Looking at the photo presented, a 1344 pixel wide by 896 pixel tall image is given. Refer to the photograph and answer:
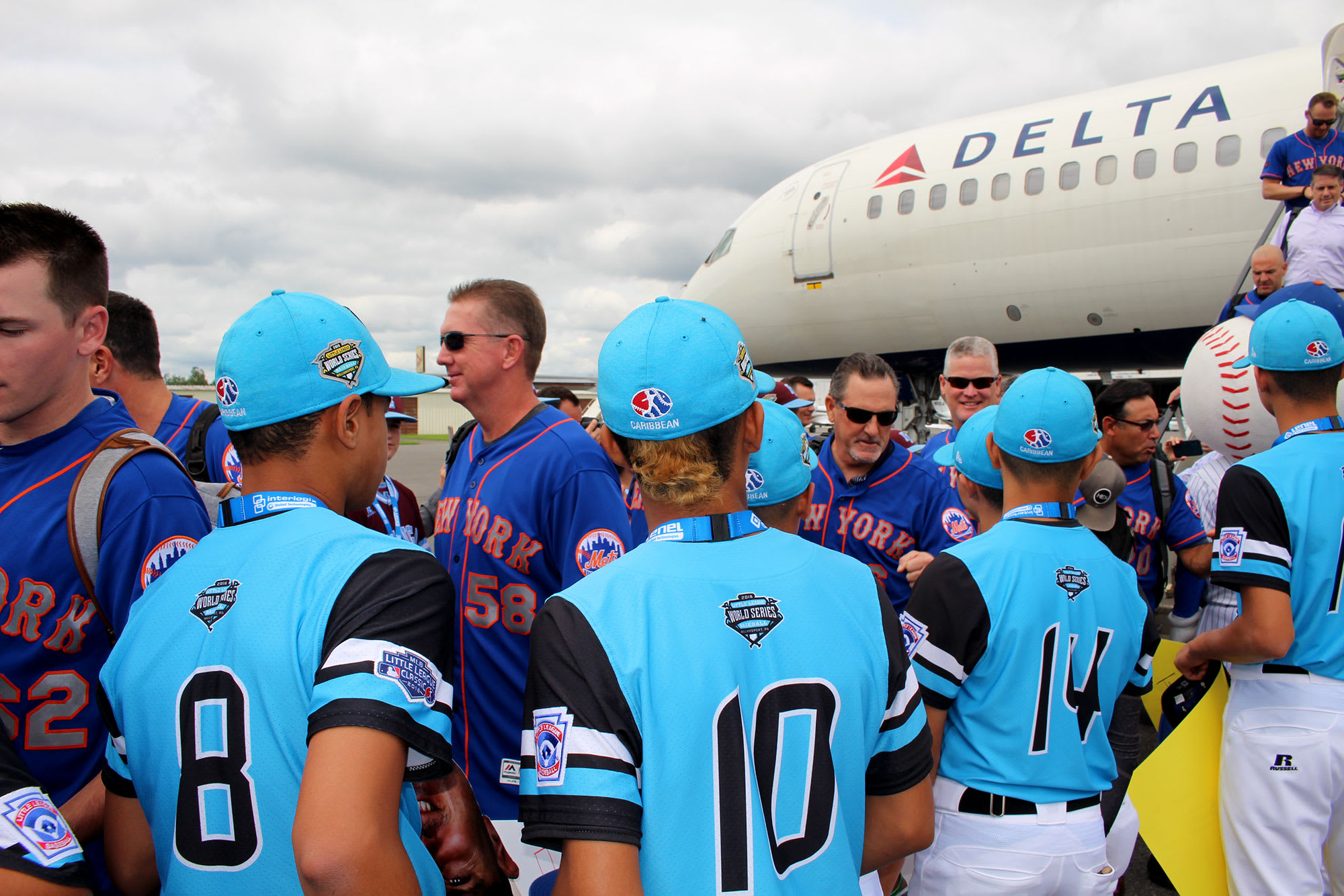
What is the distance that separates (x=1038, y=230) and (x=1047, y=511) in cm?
1070

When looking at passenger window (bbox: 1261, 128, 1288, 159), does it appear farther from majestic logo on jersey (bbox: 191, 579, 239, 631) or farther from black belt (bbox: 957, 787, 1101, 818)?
majestic logo on jersey (bbox: 191, 579, 239, 631)

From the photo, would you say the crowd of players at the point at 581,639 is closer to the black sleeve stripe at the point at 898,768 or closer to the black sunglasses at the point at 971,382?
the black sleeve stripe at the point at 898,768

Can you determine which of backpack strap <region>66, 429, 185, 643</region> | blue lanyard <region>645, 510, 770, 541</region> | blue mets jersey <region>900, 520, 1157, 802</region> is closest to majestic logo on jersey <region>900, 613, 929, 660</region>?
blue mets jersey <region>900, 520, 1157, 802</region>

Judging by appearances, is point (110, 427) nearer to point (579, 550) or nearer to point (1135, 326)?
point (579, 550)

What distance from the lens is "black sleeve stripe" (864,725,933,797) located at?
57.8 inches

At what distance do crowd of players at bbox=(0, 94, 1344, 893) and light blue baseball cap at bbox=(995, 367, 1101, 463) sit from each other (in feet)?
0.04

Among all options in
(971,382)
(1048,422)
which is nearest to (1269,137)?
(971,382)

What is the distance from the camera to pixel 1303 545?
107 inches

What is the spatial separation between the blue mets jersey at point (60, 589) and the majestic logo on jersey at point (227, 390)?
1.59 feet

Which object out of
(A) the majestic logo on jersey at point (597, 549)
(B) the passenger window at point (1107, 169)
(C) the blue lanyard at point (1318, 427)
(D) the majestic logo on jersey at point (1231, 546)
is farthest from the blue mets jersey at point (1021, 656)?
(B) the passenger window at point (1107, 169)

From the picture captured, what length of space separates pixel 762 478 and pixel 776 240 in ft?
41.6

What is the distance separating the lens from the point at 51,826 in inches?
45.3

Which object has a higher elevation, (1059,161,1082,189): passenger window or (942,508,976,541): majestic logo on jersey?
(1059,161,1082,189): passenger window

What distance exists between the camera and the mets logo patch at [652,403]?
4.59 ft
